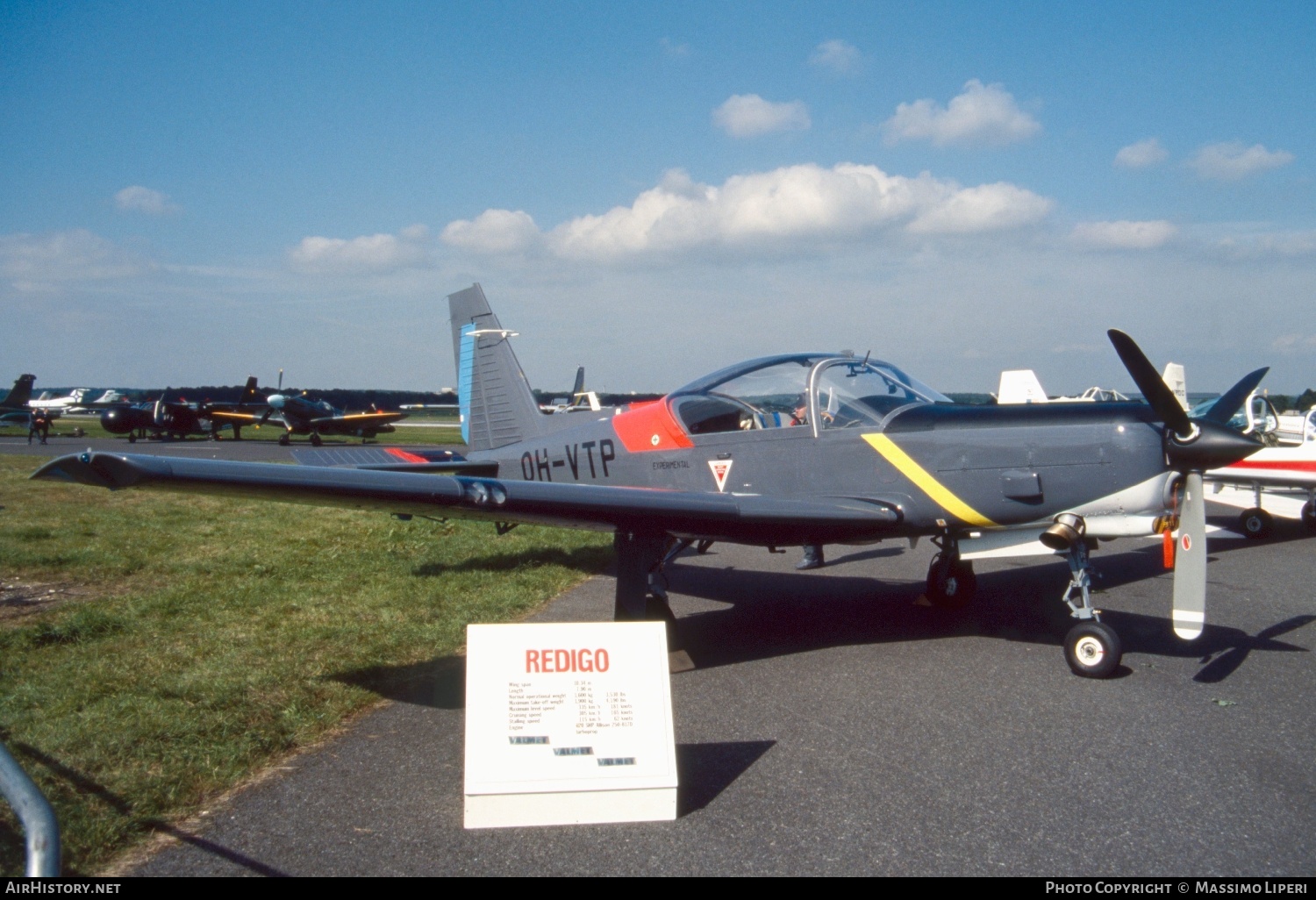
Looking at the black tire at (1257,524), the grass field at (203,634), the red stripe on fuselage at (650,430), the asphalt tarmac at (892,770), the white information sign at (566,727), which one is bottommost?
the black tire at (1257,524)

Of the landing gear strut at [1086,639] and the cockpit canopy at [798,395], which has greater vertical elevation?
the cockpit canopy at [798,395]

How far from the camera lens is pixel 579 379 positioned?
54156 millimetres

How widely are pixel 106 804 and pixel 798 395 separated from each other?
16.1 feet

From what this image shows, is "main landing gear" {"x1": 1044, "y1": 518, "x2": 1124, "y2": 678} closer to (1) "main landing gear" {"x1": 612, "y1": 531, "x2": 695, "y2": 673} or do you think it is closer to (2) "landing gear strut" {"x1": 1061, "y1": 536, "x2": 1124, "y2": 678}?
(2) "landing gear strut" {"x1": 1061, "y1": 536, "x2": 1124, "y2": 678}

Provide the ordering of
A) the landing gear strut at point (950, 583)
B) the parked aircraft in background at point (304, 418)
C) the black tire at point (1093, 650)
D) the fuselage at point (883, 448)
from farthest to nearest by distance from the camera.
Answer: the parked aircraft in background at point (304, 418)
the landing gear strut at point (950, 583)
the fuselage at point (883, 448)
the black tire at point (1093, 650)

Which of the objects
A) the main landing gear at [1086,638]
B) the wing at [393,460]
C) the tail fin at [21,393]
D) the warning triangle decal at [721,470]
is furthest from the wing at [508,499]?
the tail fin at [21,393]

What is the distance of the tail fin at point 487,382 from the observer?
396 inches

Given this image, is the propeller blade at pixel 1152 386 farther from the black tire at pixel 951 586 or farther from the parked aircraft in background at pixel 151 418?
the parked aircraft in background at pixel 151 418

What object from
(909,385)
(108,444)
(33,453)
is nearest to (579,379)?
(108,444)

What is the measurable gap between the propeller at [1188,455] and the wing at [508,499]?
1.69 metres

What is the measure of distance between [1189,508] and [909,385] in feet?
6.89

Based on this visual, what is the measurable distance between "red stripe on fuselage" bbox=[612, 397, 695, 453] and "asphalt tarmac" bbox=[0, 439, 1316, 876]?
154 cm

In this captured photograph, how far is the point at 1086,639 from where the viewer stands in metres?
5.55

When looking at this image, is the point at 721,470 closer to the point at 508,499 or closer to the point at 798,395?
the point at 798,395
